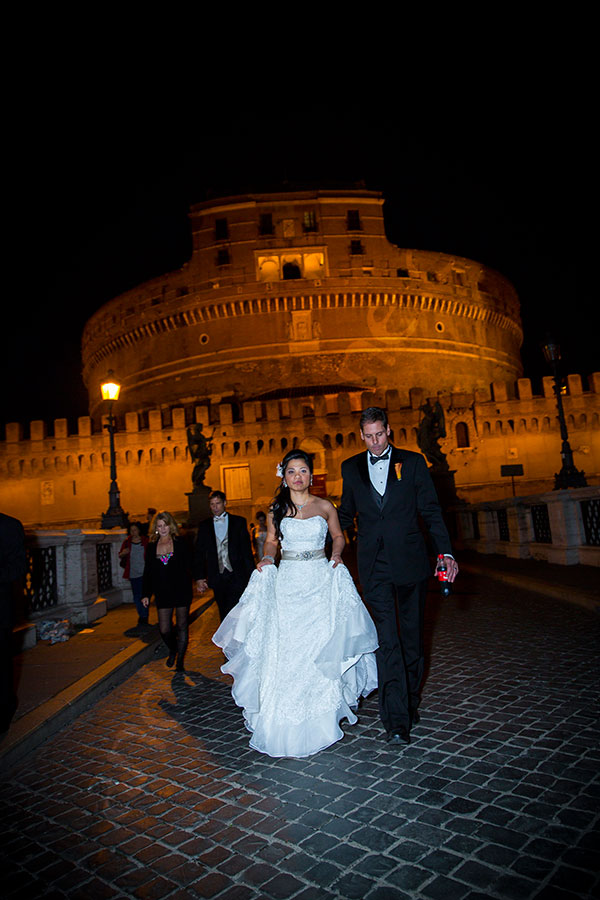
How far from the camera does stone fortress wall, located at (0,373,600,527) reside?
1153 inches

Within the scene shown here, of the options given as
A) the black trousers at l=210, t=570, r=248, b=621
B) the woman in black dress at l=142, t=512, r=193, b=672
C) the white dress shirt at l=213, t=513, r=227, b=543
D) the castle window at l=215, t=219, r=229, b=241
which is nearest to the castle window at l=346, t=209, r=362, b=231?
the castle window at l=215, t=219, r=229, b=241

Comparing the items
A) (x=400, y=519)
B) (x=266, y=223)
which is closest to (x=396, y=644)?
(x=400, y=519)

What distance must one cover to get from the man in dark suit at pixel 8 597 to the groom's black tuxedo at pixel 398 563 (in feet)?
8.17

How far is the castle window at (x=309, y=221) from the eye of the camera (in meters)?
39.6

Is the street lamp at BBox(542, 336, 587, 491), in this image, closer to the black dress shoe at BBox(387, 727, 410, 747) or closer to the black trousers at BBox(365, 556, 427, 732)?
the black trousers at BBox(365, 556, 427, 732)

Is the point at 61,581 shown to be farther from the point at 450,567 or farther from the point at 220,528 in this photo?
the point at 450,567

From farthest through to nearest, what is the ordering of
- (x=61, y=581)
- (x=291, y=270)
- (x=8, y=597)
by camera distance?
(x=291, y=270), (x=61, y=581), (x=8, y=597)

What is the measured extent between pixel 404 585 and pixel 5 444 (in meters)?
31.6

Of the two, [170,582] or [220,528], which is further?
[220,528]

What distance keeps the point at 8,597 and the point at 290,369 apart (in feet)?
111

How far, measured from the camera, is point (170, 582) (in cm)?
565

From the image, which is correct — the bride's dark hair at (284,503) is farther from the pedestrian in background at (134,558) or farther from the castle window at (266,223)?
the castle window at (266,223)

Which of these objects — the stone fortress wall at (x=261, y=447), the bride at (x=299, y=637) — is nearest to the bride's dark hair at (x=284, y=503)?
the bride at (x=299, y=637)

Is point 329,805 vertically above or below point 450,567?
below
